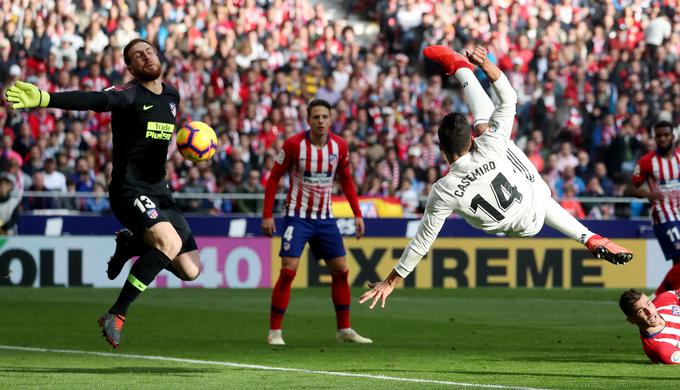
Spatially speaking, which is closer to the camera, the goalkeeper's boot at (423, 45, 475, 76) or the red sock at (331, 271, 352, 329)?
the goalkeeper's boot at (423, 45, 475, 76)

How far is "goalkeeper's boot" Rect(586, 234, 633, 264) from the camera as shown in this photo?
371 inches

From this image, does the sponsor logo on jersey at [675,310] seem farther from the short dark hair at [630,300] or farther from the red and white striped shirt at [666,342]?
the short dark hair at [630,300]

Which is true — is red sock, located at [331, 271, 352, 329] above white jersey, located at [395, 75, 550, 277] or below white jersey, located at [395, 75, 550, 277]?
below

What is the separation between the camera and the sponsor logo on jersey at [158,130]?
1088 cm

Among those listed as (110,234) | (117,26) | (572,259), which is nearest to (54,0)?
(117,26)

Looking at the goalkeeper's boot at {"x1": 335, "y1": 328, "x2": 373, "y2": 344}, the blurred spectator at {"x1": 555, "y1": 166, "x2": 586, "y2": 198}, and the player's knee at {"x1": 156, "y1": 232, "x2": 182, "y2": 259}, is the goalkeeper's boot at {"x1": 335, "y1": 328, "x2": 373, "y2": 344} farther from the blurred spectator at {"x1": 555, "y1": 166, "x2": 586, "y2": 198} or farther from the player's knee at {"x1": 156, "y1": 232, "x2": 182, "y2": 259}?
the blurred spectator at {"x1": 555, "y1": 166, "x2": 586, "y2": 198}

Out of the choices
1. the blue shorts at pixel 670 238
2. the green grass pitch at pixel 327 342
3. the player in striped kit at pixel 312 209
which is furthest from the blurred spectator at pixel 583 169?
the player in striped kit at pixel 312 209

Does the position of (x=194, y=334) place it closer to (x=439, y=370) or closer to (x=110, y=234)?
(x=439, y=370)

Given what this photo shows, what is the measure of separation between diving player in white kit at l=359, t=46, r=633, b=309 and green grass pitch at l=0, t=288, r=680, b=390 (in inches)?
38.6

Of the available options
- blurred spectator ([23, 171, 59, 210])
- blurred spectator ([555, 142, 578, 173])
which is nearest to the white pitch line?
blurred spectator ([23, 171, 59, 210])

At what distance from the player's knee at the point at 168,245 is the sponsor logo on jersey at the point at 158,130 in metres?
0.79

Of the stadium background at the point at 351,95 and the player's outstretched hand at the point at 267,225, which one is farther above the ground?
the stadium background at the point at 351,95

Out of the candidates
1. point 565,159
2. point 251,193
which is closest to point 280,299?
point 251,193

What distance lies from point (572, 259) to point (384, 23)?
388 inches
